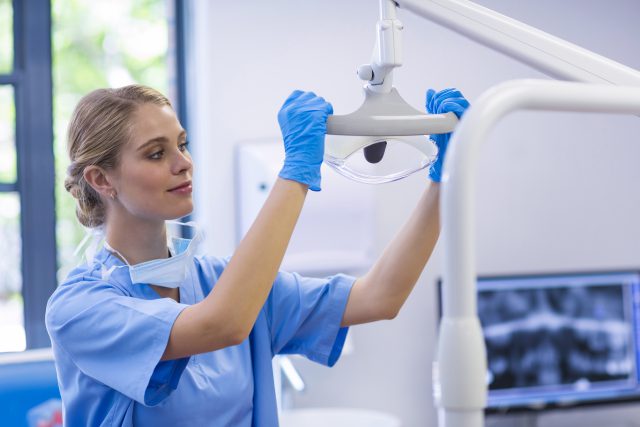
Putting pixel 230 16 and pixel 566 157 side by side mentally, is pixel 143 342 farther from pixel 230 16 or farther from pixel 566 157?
pixel 566 157

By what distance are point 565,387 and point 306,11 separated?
4.55 ft

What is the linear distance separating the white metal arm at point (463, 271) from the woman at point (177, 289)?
377 millimetres

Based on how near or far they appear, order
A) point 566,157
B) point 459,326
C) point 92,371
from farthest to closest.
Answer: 1. point 566,157
2. point 92,371
3. point 459,326

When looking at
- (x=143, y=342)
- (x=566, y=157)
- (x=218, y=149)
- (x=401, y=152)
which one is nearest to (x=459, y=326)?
(x=401, y=152)

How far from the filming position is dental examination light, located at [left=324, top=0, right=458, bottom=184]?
0.98 metres

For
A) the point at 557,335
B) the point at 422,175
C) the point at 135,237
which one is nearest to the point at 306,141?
the point at 135,237

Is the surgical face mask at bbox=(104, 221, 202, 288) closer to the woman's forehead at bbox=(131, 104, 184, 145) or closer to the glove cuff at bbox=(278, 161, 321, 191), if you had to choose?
the woman's forehead at bbox=(131, 104, 184, 145)

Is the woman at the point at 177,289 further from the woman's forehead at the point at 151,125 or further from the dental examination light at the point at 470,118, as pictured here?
the dental examination light at the point at 470,118

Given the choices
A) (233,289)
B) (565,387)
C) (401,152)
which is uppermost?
(401,152)

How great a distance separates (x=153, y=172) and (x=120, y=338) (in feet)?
0.83

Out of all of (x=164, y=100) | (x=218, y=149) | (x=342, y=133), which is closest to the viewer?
(x=342, y=133)

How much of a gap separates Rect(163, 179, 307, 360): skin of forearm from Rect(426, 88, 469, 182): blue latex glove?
0.22m

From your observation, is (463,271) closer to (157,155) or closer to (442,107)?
(442,107)

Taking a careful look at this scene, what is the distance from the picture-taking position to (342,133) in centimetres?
103
